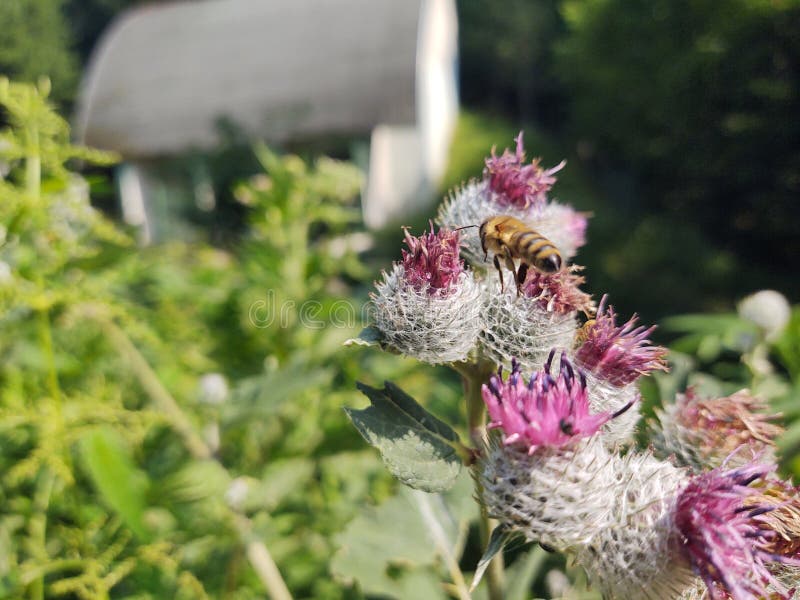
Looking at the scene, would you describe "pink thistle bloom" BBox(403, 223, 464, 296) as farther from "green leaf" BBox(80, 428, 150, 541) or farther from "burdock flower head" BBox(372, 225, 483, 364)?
"green leaf" BBox(80, 428, 150, 541)

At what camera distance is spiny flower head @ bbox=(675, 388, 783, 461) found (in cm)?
134

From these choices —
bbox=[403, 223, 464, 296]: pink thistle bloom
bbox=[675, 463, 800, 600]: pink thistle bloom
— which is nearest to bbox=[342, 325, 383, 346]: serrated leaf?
bbox=[403, 223, 464, 296]: pink thistle bloom

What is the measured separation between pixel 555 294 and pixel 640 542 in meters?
0.56

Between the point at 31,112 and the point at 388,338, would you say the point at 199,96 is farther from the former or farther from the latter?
the point at 388,338

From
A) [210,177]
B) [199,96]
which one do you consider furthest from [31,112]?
[199,96]

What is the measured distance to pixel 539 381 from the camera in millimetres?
1062

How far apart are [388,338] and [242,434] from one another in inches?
66.7

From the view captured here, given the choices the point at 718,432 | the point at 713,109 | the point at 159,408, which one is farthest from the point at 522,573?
the point at 713,109

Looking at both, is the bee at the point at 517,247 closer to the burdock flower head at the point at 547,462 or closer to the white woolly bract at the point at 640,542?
the burdock flower head at the point at 547,462

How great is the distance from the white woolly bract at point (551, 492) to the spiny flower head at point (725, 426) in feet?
1.33

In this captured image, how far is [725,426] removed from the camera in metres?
1.36

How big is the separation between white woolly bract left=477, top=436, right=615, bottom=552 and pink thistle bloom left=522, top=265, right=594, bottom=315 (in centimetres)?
34

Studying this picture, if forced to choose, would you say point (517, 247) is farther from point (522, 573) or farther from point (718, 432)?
point (522, 573)

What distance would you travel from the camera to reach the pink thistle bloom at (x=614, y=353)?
1.23m
